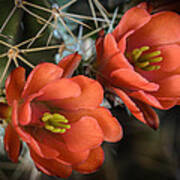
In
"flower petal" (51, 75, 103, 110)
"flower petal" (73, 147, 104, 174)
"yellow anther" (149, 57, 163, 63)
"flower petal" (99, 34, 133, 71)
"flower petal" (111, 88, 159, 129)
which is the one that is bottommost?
"flower petal" (73, 147, 104, 174)

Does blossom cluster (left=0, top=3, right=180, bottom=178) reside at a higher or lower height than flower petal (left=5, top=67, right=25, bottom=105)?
lower

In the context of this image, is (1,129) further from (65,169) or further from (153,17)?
(153,17)

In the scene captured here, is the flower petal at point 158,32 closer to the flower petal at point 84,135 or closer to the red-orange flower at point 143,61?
the red-orange flower at point 143,61

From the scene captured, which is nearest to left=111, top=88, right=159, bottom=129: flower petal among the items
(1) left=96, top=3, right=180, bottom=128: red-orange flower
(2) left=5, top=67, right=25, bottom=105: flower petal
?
(1) left=96, top=3, right=180, bottom=128: red-orange flower

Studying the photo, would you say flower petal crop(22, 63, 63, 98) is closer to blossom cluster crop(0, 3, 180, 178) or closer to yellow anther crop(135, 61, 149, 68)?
blossom cluster crop(0, 3, 180, 178)

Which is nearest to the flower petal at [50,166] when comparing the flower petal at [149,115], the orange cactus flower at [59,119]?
the orange cactus flower at [59,119]

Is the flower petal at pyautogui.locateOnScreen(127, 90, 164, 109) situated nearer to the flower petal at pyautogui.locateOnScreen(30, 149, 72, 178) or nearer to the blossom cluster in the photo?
the blossom cluster
